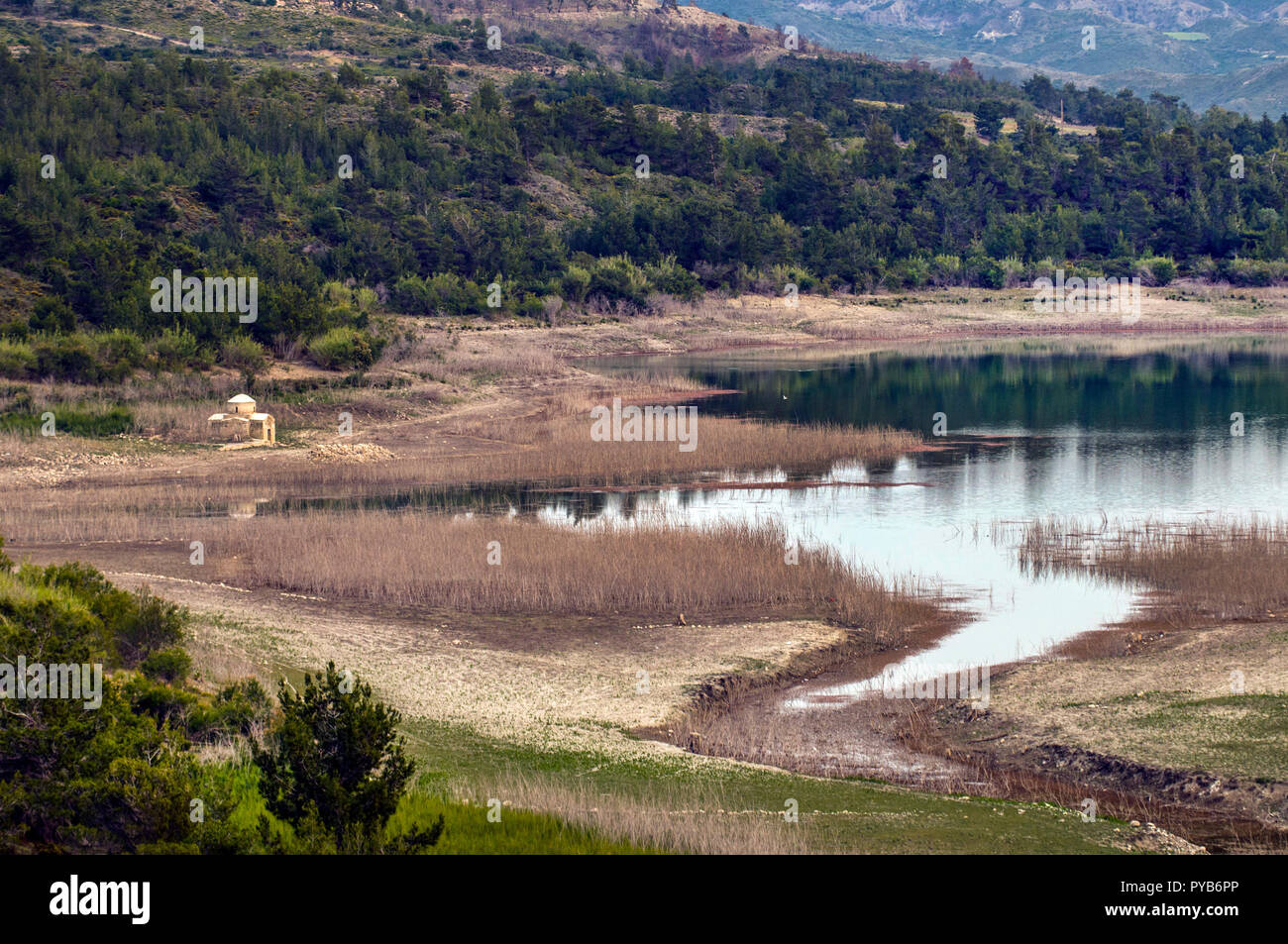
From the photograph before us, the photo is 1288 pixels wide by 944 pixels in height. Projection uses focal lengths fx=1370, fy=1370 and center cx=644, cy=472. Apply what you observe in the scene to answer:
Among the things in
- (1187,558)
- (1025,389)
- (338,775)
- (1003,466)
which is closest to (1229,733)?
(338,775)

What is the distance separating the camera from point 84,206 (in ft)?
246

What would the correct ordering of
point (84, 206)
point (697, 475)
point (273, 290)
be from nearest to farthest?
point (697, 475) → point (273, 290) → point (84, 206)

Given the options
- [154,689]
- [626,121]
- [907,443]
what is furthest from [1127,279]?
[154,689]

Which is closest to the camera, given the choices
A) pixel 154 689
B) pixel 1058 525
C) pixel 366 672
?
Result: pixel 154 689

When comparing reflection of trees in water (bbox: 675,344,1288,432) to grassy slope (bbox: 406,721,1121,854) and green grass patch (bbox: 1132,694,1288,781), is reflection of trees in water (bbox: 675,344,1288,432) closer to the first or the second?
green grass patch (bbox: 1132,694,1288,781)

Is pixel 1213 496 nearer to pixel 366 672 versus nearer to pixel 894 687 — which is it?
pixel 894 687

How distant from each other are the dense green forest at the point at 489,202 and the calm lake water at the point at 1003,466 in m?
20.1

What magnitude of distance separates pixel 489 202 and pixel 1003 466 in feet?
251

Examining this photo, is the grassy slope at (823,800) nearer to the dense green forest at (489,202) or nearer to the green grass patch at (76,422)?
the green grass patch at (76,422)

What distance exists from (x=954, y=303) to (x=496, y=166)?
4026 cm

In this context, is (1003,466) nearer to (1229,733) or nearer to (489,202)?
(1229,733)

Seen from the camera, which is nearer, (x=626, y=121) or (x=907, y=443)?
(x=907, y=443)

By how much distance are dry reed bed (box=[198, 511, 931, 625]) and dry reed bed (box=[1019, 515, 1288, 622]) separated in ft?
16.2

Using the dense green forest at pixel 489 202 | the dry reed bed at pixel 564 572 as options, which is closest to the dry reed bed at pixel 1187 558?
the dry reed bed at pixel 564 572
